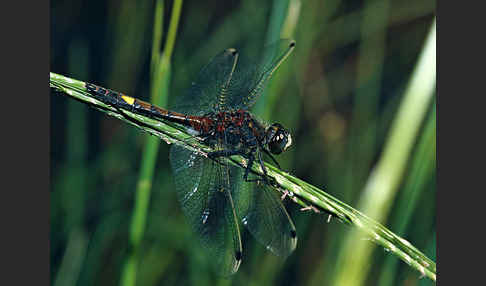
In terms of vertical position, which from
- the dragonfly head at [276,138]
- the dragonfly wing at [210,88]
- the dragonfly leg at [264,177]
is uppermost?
the dragonfly wing at [210,88]

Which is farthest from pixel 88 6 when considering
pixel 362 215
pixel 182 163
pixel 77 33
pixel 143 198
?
pixel 362 215

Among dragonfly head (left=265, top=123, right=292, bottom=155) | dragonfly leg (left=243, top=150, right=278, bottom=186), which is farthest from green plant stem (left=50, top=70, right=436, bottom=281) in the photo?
dragonfly head (left=265, top=123, right=292, bottom=155)

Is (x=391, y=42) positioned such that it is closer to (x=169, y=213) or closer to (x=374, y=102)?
(x=374, y=102)

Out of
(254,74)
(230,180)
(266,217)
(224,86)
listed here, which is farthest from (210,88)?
(266,217)

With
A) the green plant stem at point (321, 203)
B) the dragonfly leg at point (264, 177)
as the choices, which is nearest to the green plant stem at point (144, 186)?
the green plant stem at point (321, 203)

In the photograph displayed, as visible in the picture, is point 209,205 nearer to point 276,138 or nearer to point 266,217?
point 266,217

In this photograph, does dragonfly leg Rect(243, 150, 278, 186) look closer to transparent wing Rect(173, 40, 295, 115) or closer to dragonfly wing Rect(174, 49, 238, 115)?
transparent wing Rect(173, 40, 295, 115)

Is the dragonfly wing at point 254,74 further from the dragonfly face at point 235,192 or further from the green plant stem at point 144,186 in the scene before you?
the green plant stem at point 144,186
